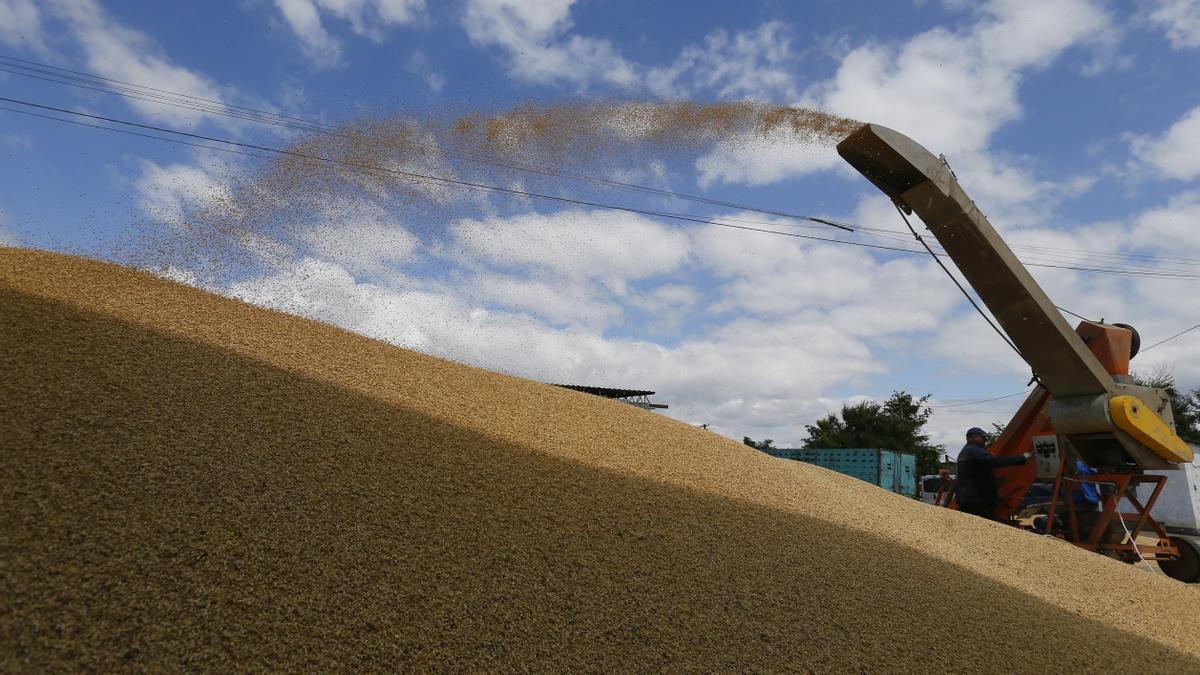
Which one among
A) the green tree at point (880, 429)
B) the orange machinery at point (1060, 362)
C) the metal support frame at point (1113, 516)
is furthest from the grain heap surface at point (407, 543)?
the green tree at point (880, 429)

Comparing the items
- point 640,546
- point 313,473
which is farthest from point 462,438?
point 640,546

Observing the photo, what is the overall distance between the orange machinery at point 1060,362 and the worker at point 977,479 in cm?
45

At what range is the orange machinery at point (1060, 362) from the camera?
5.57 metres

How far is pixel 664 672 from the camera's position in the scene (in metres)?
2.41

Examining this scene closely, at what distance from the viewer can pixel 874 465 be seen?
12562mm

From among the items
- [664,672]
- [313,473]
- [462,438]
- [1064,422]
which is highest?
[1064,422]

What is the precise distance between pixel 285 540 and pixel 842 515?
3.49 meters

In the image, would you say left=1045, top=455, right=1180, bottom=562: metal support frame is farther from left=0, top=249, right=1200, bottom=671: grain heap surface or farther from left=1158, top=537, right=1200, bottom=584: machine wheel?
left=0, top=249, right=1200, bottom=671: grain heap surface

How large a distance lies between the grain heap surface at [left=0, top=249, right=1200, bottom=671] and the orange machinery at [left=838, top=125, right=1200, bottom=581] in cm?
94

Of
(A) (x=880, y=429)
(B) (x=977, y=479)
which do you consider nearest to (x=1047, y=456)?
(B) (x=977, y=479)

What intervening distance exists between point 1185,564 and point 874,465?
6307 millimetres

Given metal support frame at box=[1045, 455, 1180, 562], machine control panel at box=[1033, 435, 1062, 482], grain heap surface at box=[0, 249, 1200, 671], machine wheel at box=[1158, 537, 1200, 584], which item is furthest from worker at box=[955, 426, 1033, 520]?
machine wheel at box=[1158, 537, 1200, 584]

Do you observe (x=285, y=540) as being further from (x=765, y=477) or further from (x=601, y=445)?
(x=765, y=477)

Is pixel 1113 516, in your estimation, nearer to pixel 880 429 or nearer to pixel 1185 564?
pixel 1185 564
